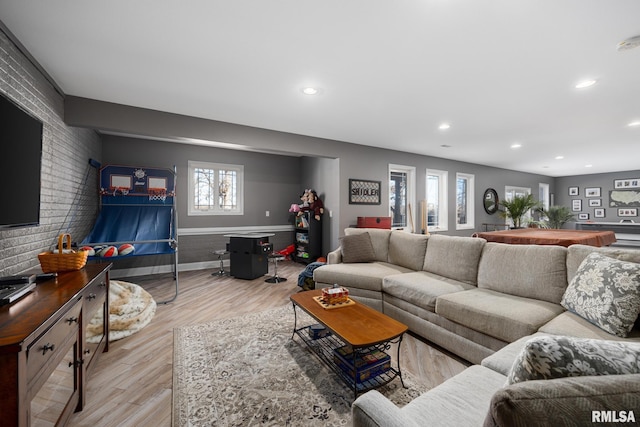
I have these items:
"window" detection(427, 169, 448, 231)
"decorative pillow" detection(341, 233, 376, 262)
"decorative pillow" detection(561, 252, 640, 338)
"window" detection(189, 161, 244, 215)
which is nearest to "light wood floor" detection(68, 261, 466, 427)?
"decorative pillow" detection(561, 252, 640, 338)

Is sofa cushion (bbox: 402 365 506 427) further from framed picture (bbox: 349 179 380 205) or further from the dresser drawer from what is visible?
framed picture (bbox: 349 179 380 205)

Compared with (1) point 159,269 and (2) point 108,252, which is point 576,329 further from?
(1) point 159,269

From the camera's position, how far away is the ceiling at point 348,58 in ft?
5.86

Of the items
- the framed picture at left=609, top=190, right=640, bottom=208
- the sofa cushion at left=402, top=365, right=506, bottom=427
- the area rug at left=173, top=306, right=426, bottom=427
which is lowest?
the area rug at left=173, top=306, right=426, bottom=427

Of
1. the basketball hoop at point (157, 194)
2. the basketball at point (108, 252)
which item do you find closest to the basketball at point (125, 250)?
the basketball at point (108, 252)

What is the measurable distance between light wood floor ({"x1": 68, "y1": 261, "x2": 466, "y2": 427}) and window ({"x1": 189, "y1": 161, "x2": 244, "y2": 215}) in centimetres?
196

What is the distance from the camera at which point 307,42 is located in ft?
6.94

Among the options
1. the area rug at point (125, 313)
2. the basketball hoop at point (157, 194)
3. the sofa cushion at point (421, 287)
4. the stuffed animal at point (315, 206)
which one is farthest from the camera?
the stuffed animal at point (315, 206)

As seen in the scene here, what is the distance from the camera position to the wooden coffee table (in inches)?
65.4

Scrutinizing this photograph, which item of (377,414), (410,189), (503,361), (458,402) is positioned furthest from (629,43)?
(410,189)

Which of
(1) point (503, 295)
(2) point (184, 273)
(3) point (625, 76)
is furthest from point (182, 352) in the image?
(3) point (625, 76)

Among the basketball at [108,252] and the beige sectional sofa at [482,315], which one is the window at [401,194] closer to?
the beige sectional sofa at [482,315]

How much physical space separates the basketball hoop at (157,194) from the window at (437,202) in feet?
18.9

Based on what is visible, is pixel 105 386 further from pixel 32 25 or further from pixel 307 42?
pixel 307 42
